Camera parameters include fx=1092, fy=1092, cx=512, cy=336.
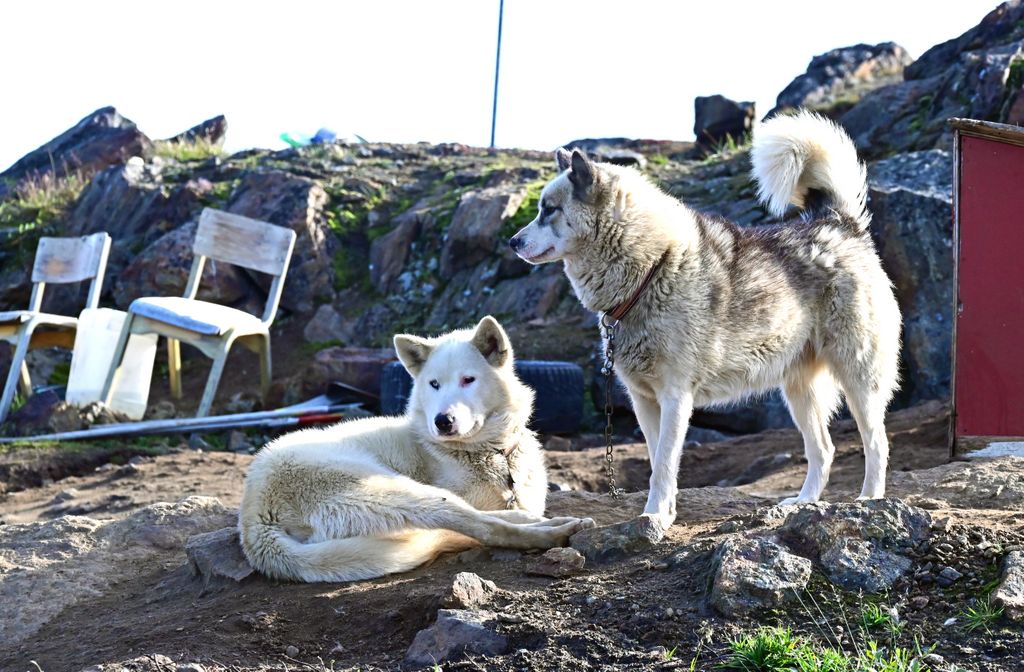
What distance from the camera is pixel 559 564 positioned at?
3.95 metres

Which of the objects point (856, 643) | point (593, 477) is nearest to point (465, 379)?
point (856, 643)

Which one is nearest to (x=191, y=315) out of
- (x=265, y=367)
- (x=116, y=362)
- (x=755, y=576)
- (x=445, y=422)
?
(x=116, y=362)

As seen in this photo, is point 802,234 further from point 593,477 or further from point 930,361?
point 930,361

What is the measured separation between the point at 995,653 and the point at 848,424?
5.38 metres

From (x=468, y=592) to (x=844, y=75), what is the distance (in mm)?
14023

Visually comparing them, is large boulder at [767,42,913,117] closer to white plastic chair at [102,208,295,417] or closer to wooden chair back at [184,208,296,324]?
wooden chair back at [184,208,296,324]

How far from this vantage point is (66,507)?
716 centimetres

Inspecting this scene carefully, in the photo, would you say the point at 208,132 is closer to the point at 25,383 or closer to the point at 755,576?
the point at 25,383

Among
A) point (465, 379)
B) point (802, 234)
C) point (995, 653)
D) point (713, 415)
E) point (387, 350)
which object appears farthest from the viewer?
point (387, 350)

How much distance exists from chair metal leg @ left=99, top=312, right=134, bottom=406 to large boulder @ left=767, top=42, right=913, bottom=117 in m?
8.91

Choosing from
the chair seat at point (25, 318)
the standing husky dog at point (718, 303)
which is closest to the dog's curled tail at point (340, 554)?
the standing husky dog at point (718, 303)

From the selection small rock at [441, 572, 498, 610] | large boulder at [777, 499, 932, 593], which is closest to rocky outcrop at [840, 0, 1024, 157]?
large boulder at [777, 499, 932, 593]

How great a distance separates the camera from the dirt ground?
10.5 ft

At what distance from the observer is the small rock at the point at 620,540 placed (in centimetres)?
400
